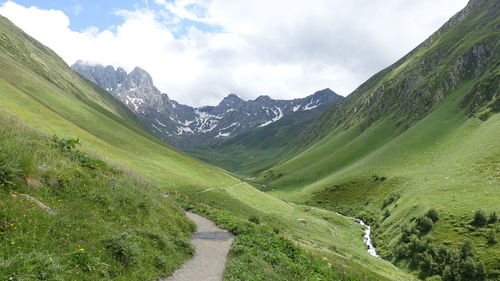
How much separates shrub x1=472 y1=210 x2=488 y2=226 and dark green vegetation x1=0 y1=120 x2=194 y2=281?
57.1 meters

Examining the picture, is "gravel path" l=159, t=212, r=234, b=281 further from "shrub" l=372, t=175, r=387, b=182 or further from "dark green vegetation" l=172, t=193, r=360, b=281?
"shrub" l=372, t=175, r=387, b=182

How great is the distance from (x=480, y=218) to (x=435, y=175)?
3668cm

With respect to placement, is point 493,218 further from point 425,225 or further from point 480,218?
point 425,225

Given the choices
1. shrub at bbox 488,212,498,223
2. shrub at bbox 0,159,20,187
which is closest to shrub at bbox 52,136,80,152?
shrub at bbox 0,159,20,187

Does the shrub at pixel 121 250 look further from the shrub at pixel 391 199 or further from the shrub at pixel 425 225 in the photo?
the shrub at pixel 391 199

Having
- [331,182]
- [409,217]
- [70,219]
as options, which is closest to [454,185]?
[409,217]

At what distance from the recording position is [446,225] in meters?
60.2

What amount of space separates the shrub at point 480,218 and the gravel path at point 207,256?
5195 cm

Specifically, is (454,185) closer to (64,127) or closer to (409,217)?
(409,217)

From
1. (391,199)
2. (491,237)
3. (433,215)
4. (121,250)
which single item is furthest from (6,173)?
(391,199)

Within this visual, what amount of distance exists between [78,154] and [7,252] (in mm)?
15038

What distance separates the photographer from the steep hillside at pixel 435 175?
5475cm

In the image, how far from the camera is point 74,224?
15312 mm

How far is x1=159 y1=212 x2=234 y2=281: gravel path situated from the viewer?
1727 centimetres
